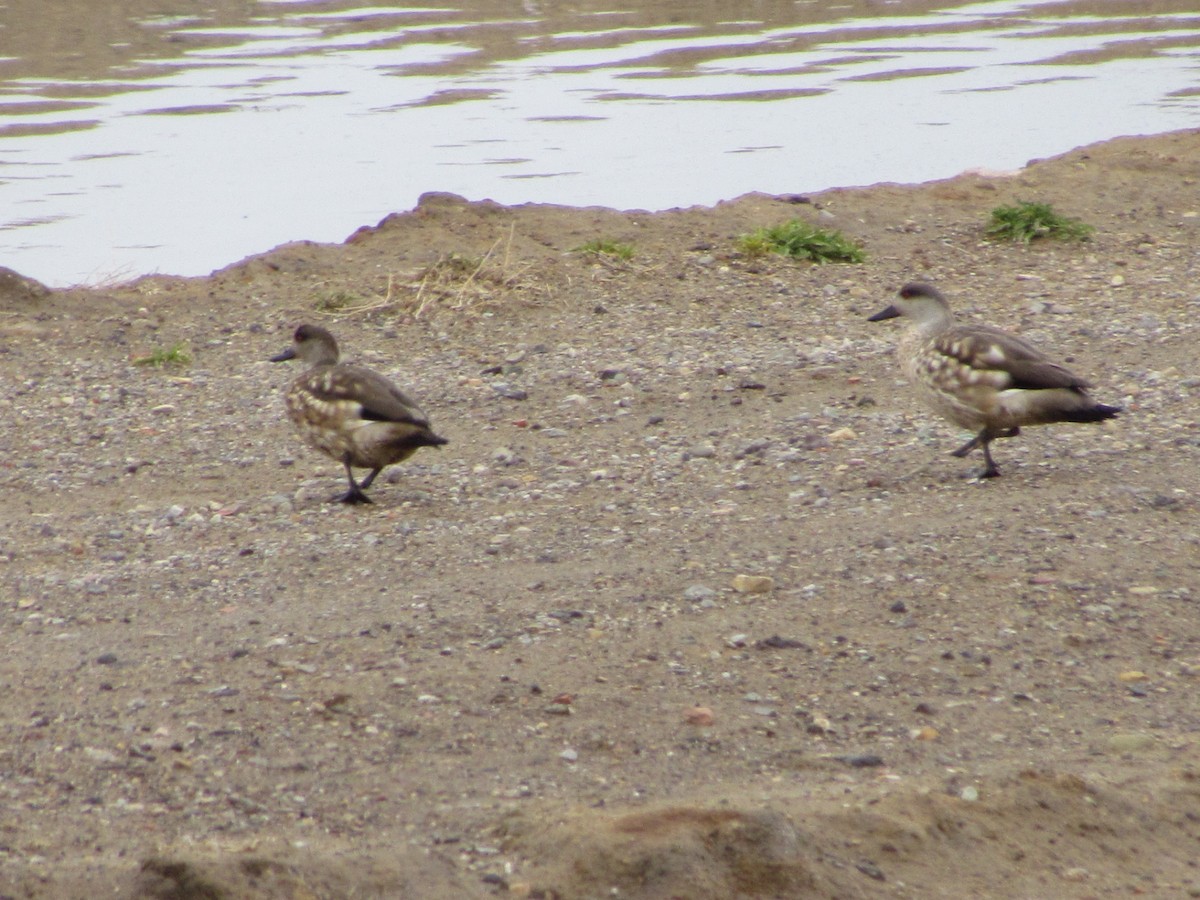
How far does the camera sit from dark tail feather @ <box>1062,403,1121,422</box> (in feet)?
22.2

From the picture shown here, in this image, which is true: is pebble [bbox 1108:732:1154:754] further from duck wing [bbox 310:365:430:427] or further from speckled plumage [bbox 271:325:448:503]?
duck wing [bbox 310:365:430:427]

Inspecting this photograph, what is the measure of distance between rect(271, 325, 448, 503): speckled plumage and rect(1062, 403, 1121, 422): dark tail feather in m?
2.52

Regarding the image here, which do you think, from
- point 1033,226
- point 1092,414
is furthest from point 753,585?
point 1033,226

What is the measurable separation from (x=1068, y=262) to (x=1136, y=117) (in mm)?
5892

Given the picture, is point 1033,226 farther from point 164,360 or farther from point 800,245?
point 164,360

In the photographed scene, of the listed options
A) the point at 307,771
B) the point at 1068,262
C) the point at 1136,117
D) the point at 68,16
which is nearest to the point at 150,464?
the point at 307,771

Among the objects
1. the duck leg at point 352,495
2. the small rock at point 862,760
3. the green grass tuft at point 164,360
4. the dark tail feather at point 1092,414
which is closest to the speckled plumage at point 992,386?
the dark tail feather at point 1092,414

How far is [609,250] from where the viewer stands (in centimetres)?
1059

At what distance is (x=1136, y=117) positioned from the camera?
15773 mm

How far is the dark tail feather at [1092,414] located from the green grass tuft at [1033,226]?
4301 mm

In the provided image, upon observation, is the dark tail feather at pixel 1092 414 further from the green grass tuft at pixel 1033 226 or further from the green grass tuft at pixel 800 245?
the green grass tuft at pixel 1033 226

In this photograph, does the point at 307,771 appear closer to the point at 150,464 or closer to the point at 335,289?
the point at 150,464

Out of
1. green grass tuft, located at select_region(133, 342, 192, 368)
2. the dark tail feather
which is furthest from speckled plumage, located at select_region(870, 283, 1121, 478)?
green grass tuft, located at select_region(133, 342, 192, 368)

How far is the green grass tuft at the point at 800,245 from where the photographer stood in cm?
1060
